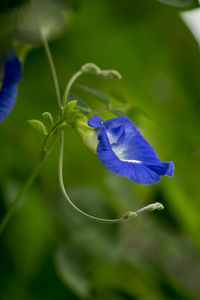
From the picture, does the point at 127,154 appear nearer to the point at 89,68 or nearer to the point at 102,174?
the point at 89,68

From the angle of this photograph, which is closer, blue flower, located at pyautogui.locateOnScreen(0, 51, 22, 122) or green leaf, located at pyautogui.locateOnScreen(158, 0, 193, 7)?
blue flower, located at pyautogui.locateOnScreen(0, 51, 22, 122)

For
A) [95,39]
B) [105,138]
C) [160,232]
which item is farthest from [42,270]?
[105,138]

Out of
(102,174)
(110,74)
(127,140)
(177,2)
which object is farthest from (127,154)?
(102,174)

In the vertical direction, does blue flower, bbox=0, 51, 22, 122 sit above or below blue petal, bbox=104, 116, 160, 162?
above

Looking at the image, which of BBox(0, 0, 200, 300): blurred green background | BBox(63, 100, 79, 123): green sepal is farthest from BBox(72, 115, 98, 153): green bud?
BBox(0, 0, 200, 300): blurred green background

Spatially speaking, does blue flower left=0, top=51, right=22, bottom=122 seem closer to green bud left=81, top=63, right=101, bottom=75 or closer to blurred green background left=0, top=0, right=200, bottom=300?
green bud left=81, top=63, right=101, bottom=75

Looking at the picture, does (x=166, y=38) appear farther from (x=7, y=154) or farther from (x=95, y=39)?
(x=7, y=154)

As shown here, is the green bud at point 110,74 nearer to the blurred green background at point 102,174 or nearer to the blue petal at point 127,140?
the blue petal at point 127,140
